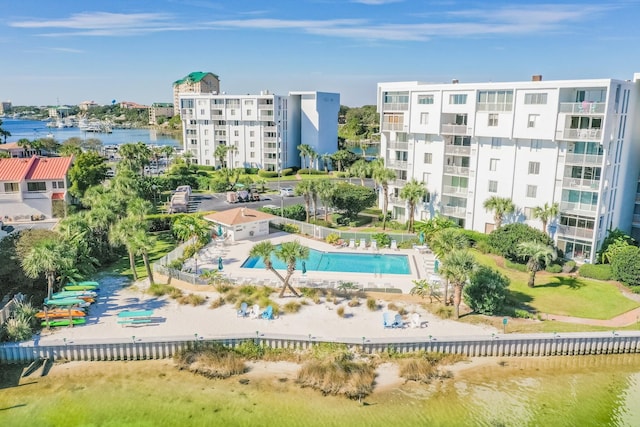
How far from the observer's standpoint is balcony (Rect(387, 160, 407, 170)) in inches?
2186

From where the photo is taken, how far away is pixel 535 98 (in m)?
43.6

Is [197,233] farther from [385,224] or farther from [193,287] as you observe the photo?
[385,224]

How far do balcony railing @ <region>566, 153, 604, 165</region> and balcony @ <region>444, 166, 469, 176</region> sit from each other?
9.84 metres

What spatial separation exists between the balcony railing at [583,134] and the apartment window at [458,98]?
33.0 ft

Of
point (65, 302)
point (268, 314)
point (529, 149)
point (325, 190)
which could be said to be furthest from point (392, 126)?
point (65, 302)

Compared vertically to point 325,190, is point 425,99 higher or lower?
higher

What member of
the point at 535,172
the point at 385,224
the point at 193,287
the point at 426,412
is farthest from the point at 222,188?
the point at 426,412

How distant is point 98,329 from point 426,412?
66.0 ft

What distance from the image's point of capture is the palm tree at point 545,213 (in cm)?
4281

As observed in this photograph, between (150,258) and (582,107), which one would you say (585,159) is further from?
(150,258)

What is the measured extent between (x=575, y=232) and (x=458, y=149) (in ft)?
45.1

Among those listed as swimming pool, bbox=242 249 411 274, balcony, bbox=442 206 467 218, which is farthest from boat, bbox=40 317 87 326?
balcony, bbox=442 206 467 218

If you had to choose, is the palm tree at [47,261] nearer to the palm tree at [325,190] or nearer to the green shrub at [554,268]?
the palm tree at [325,190]

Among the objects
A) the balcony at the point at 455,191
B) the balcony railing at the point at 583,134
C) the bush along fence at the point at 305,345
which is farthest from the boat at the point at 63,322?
the balcony railing at the point at 583,134
